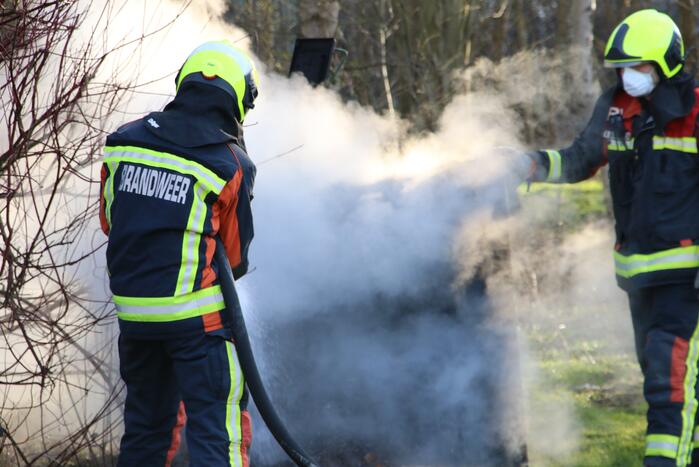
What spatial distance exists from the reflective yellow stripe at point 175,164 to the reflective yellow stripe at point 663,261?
6.58 ft

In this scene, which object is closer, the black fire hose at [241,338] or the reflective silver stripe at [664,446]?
the black fire hose at [241,338]

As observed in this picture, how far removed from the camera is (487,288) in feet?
15.4

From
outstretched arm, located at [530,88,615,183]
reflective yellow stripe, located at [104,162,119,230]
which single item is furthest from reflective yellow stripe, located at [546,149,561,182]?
reflective yellow stripe, located at [104,162,119,230]

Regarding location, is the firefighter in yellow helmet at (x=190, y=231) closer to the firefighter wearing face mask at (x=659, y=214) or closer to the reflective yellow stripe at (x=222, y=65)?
the reflective yellow stripe at (x=222, y=65)

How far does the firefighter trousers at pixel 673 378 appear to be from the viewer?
4082 millimetres

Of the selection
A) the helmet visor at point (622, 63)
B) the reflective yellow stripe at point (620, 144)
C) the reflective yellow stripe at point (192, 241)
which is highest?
the helmet visor at point (622, 63)

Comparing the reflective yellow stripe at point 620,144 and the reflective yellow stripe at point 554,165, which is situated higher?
the reflective yellow stripe at point 620,144

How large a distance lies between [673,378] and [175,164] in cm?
229

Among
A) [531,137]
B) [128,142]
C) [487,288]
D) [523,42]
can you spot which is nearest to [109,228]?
[128,142]

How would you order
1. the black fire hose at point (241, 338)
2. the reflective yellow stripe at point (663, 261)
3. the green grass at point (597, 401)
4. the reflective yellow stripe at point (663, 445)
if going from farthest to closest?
1. the green grass at point (597, 401)
2. the reflective yellow stripe at point (663, 261)
3. the reflective yellow stripe at point (663, 445)
4. the black fire hose at point (241, 338)

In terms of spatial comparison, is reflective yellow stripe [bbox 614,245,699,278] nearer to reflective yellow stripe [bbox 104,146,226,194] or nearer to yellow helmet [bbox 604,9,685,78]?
yellow helmet [bbox 604,9,685,78]

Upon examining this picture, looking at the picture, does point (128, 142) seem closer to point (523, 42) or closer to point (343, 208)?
point (343, 208)

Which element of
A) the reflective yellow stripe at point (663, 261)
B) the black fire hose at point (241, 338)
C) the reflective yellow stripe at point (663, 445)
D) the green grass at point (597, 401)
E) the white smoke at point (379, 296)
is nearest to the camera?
the black fire hose at point (241, 338)

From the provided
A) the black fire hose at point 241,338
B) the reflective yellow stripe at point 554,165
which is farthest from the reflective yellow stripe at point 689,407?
the black fire hose at point 241,338
